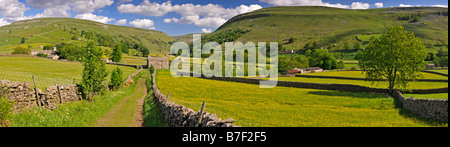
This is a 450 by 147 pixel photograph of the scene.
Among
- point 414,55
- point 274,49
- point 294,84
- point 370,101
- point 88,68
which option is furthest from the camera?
point 274,49

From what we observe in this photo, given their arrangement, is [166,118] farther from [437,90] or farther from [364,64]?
[437,90]

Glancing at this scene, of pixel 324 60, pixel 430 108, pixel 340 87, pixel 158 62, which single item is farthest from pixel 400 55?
pixel 158 62

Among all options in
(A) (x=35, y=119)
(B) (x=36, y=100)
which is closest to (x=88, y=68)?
(B) (x=36, y=100)

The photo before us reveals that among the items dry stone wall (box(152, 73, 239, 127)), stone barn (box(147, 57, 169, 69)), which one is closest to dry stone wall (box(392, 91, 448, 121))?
dry stone wall (box(152, 73, 239, 127))

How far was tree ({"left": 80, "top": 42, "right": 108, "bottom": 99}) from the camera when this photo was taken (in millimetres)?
26766

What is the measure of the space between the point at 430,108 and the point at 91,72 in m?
36.1

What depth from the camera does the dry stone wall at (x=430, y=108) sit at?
2109cm

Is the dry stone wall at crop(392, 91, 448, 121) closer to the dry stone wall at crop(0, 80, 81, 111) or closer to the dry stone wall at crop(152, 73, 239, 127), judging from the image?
the dry stone wall at crop(152, 73, 239, 127)

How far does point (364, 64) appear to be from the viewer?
138 feet

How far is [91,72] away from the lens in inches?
1087

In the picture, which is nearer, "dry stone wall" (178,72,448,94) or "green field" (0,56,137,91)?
"green field" (0,56,137,91)

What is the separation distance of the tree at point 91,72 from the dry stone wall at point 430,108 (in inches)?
1380

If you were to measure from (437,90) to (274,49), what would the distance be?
144294 mm

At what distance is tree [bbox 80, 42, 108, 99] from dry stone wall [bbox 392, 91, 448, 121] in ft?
115
